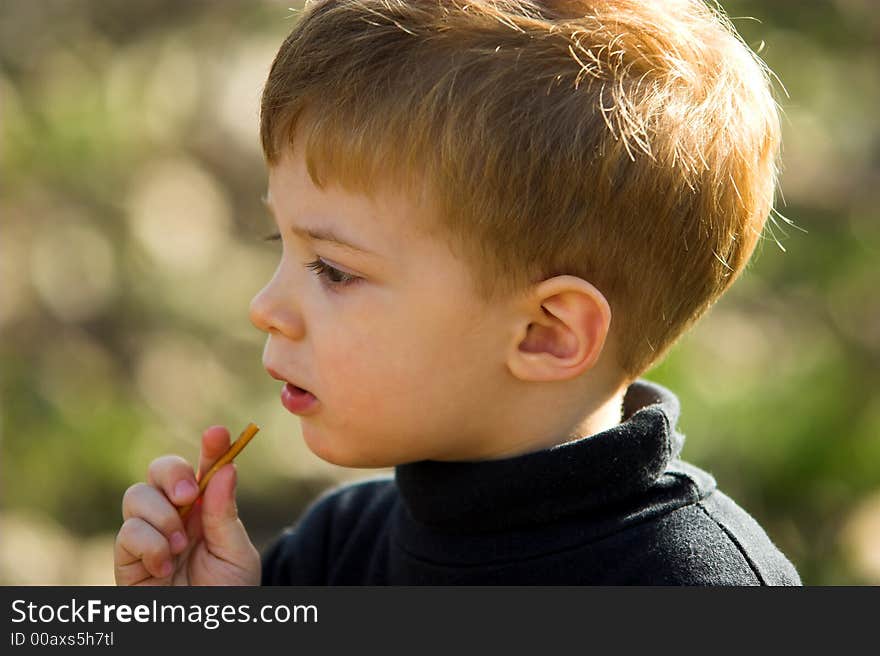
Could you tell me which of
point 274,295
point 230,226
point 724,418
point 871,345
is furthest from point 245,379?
point 274,295

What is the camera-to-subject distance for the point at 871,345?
369 cm

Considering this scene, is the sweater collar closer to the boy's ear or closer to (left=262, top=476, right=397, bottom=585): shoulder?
the boy's ear

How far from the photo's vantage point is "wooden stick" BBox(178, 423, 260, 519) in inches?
63.2

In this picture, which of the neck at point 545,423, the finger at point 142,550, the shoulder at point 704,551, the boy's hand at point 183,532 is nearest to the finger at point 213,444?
the boy's hand at point 183,532

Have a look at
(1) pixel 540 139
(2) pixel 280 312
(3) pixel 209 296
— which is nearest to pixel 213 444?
(2) pixel 280 312

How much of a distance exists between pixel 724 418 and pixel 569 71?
6.86 feet

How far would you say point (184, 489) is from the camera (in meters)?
1.61

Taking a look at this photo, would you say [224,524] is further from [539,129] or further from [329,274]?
[539,129]

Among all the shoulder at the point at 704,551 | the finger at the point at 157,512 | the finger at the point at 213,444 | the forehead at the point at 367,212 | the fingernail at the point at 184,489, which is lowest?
the finger at the point at 157,512

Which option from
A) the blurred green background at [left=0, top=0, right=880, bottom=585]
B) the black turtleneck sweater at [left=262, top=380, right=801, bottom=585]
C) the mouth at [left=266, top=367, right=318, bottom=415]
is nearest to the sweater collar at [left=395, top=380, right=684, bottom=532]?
the black turtleneck sweater at [left=262, top=380, right=801, bottom=585]

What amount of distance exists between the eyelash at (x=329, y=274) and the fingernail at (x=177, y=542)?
1.41 ft

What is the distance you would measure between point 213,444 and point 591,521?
1.80 ft

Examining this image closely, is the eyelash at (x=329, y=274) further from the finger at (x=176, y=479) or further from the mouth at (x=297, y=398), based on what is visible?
the finger at (x=176, y=479)

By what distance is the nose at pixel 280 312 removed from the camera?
1.51m
